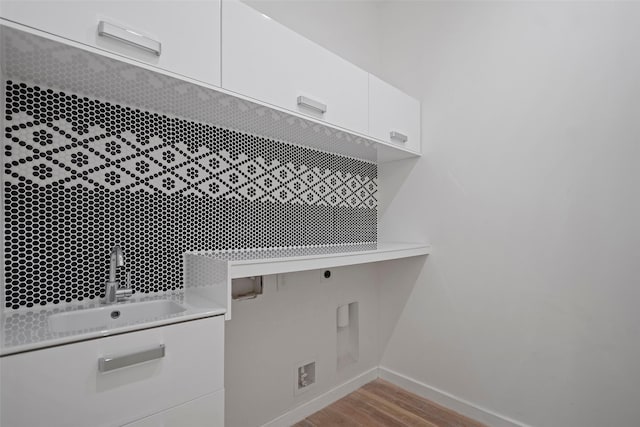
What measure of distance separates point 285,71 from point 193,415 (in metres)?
1.34

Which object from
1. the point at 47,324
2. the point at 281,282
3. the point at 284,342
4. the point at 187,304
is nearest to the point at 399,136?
the point at 281,282

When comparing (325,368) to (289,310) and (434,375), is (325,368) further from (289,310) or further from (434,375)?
(434,375)

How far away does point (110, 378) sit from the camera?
90 cm

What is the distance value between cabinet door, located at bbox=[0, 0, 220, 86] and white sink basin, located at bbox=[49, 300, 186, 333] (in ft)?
2.71

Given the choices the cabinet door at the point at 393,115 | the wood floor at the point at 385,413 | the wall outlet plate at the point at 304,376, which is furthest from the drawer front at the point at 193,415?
the cabinet door at the point at 393,115

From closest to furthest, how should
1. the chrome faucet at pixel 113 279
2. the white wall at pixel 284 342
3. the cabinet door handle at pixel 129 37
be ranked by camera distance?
the cabinet door handle at pixel 129 37 < the chrome faucet at pixel 113 279 < the white wall at pixel 284 342

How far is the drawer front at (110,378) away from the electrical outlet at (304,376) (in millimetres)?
897

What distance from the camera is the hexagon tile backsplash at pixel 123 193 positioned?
1.11 metres

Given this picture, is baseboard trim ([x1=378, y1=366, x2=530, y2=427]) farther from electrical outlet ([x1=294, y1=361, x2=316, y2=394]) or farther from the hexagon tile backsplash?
the hexagon tile backsplash

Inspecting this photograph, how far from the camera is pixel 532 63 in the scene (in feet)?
5.77

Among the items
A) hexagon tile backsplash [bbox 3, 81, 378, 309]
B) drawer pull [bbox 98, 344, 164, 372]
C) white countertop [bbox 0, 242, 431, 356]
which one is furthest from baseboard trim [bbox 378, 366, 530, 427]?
drawer pull [bbox 98, 344, 164, 372]

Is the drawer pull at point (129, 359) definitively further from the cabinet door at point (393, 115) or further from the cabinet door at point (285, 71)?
the cabinet door at point (393, 115)

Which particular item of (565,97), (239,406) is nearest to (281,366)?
(239,406)

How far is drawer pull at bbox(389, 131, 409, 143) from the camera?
6.42ft
